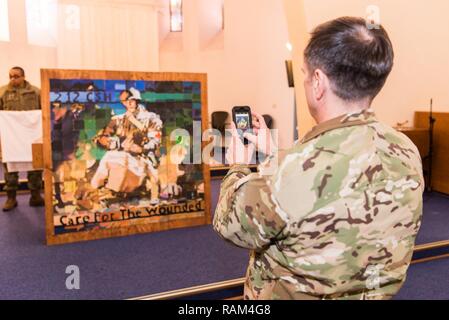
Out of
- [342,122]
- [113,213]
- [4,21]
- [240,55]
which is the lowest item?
[113,213]

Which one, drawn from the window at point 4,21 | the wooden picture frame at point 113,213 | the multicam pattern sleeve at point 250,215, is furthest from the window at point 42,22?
the multicam pattern sleeve at point 250,215

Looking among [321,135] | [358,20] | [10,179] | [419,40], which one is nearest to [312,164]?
[321,135]

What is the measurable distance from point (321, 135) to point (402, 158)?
0.63ft

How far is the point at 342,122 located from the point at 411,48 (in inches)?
204

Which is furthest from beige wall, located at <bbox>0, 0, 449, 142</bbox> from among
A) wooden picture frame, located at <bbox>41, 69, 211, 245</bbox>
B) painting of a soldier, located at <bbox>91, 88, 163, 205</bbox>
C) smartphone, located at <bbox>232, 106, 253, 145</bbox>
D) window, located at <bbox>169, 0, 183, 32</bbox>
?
smartphone, located at <bbox>232, 106, 253, 145</bbox>

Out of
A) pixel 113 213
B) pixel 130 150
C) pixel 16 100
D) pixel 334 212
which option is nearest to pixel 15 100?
pixel 16 100

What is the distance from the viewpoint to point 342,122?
33.6 inches

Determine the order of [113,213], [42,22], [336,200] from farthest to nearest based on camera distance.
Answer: [42,22] < [113,213] < [336,200]

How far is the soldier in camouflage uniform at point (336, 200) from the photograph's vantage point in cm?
82

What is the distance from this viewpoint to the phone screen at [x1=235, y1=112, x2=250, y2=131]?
46.6 inches

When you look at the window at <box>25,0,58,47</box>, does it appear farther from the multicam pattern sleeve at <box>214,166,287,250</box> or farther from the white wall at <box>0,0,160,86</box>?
the multicam pattern sleeve at <box>214,166,287,250</box>

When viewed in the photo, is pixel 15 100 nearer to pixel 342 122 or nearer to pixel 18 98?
pixel 18 98

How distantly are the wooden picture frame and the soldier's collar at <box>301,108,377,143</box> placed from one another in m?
2.87

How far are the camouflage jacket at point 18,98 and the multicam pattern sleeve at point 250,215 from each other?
419 cm
